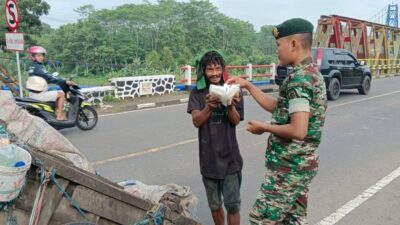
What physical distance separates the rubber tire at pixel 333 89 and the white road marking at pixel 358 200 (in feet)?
24.5

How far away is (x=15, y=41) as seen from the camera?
342 inches

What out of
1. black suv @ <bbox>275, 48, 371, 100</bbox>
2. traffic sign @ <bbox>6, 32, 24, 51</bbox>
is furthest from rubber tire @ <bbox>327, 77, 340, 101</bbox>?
traffic sign @ <bbox>6, 32, 24, 51</bbox>

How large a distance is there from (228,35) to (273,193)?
72607 millimetres

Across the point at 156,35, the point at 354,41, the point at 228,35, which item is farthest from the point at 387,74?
the point at 228,35

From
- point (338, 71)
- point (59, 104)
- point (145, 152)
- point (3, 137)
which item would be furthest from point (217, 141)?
point (338, 71)

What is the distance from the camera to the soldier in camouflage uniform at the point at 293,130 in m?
2.08

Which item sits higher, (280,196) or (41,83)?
(41,83)

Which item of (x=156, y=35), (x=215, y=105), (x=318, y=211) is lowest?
(x=318, y=211)

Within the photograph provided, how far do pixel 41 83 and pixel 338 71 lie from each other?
31.1ft

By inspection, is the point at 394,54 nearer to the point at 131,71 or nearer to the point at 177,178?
the point at 131,71

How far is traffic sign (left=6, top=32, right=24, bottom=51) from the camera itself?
8664 mm

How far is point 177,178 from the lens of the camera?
4754mm

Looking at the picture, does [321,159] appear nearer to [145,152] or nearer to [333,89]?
[145,152]

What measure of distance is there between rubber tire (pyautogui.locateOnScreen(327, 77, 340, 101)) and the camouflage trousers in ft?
34.9
